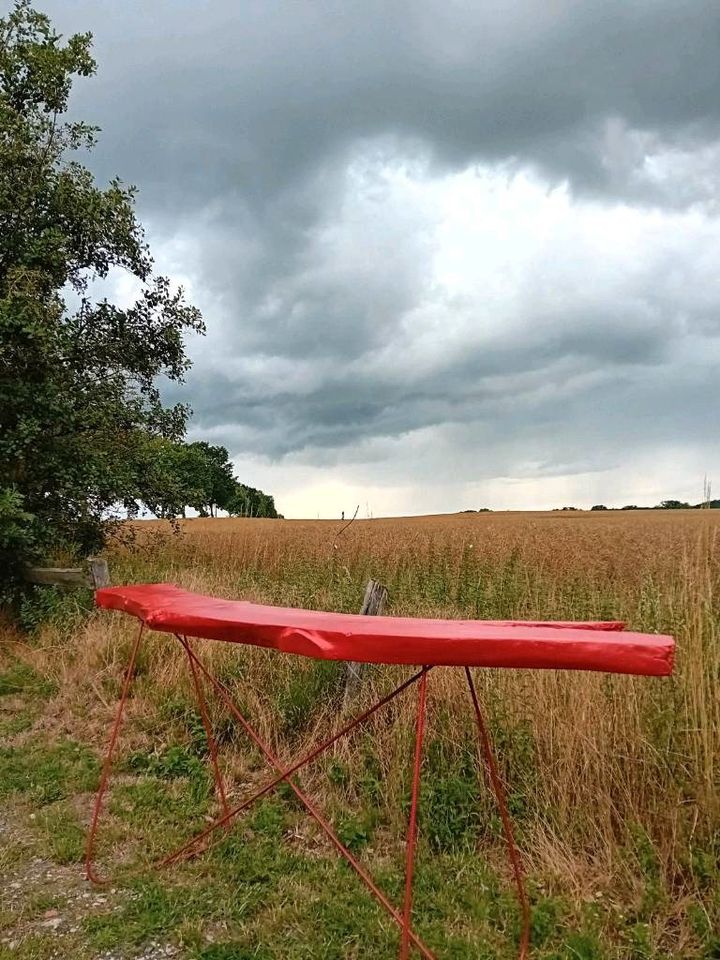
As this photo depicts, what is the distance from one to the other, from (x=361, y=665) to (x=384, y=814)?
129cm

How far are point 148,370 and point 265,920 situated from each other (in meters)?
9.49

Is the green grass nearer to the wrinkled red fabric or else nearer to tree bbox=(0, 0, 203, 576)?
the wrinkled red fabric

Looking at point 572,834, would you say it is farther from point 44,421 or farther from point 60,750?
point 44,421

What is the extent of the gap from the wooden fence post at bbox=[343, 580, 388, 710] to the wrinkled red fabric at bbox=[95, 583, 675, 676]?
184cm

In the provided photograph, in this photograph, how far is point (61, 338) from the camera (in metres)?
8.78

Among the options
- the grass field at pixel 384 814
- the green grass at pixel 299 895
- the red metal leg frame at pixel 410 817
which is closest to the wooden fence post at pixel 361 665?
the grass field at pixel 384 814

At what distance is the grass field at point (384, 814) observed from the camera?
2.99m

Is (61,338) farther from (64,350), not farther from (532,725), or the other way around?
(532,725)

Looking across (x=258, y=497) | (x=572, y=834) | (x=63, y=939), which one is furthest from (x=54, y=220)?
(x=258, y=497)

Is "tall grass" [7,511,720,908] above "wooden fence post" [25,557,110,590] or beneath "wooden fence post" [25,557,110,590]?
beneath

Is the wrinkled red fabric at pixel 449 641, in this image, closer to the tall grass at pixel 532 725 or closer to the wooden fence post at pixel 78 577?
the tall grass at pixel 532 725

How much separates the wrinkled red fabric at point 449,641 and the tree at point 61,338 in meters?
6.00

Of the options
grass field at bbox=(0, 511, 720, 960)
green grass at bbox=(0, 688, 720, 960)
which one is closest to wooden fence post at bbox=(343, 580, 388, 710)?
grass field at bbox=(0, 511, 720, 960)

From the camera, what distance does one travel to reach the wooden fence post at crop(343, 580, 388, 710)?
195 inches
